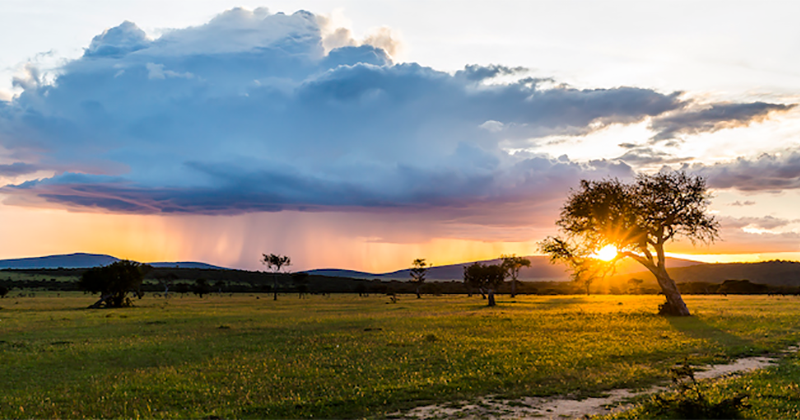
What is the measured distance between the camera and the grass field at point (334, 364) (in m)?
14.6

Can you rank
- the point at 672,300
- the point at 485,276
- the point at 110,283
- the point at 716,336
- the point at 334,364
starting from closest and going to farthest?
the point at 334,364
the point at 716,336
the point at 672,300
the point at 110,283
the point at 485,276

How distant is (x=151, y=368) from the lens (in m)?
20.8

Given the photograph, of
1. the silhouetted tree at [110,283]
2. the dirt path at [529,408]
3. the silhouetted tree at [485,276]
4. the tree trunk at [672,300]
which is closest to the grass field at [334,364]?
the dirt path at [529,408]

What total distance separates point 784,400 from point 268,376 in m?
15.5

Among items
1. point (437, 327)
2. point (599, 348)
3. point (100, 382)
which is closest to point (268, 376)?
point (100, 382)

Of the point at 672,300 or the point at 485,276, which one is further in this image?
the point at 485,276

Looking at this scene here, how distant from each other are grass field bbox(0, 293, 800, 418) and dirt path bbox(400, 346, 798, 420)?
639mm

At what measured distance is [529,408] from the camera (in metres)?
13.4

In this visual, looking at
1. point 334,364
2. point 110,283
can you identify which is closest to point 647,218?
point 334,364

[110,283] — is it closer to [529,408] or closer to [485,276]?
[485,276]

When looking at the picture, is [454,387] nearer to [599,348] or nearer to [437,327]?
[599,348]

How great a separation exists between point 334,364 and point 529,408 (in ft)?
30.6

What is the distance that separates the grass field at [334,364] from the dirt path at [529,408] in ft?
2.10

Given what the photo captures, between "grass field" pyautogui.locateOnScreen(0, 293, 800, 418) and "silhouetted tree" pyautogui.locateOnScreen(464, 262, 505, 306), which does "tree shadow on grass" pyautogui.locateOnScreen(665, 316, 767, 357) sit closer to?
"grass field" pyautogui.locateOnScreen(0, 293, 800, 418)
